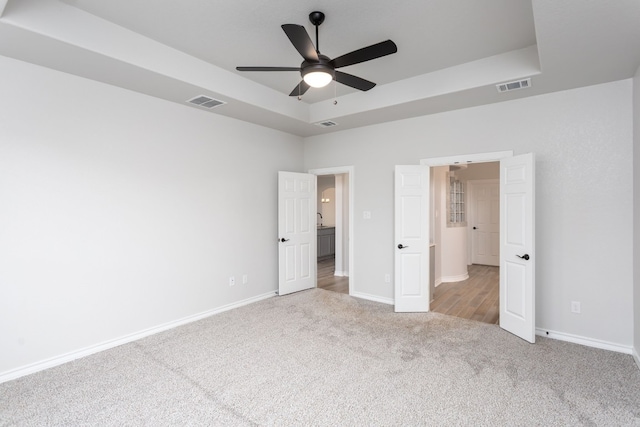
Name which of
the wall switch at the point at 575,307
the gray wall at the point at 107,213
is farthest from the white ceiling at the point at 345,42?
the wall switch at the point at 575,307

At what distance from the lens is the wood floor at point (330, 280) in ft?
18.7

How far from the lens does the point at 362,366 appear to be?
2887mm

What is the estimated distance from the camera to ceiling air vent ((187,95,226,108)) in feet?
12.4

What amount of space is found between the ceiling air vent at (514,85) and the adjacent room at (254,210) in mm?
29

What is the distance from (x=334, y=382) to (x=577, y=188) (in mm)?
3146

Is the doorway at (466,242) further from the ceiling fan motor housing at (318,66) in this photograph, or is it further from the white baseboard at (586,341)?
the ceiling fan motor housing at (318,66)

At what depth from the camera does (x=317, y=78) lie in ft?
8.39

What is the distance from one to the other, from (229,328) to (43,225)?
2.09 meters

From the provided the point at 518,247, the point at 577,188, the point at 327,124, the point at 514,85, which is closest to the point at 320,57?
the point at 514,85

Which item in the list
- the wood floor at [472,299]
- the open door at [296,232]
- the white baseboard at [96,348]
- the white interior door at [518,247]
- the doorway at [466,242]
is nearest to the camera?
the white baseboard at [96,348]

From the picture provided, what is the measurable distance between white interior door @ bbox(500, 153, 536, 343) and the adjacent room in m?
0.02

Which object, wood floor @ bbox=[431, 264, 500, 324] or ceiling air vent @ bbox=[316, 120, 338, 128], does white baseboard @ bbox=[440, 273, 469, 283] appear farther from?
ceiling air vent @ bbox=[316, 120, 338, 128]

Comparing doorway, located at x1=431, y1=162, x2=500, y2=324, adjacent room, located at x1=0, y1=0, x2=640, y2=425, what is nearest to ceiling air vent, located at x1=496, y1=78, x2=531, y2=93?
adjacent room, located at x1=0, y1=0, x2=640, y2=425

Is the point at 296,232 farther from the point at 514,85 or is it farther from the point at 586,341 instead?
the point at 586,341
